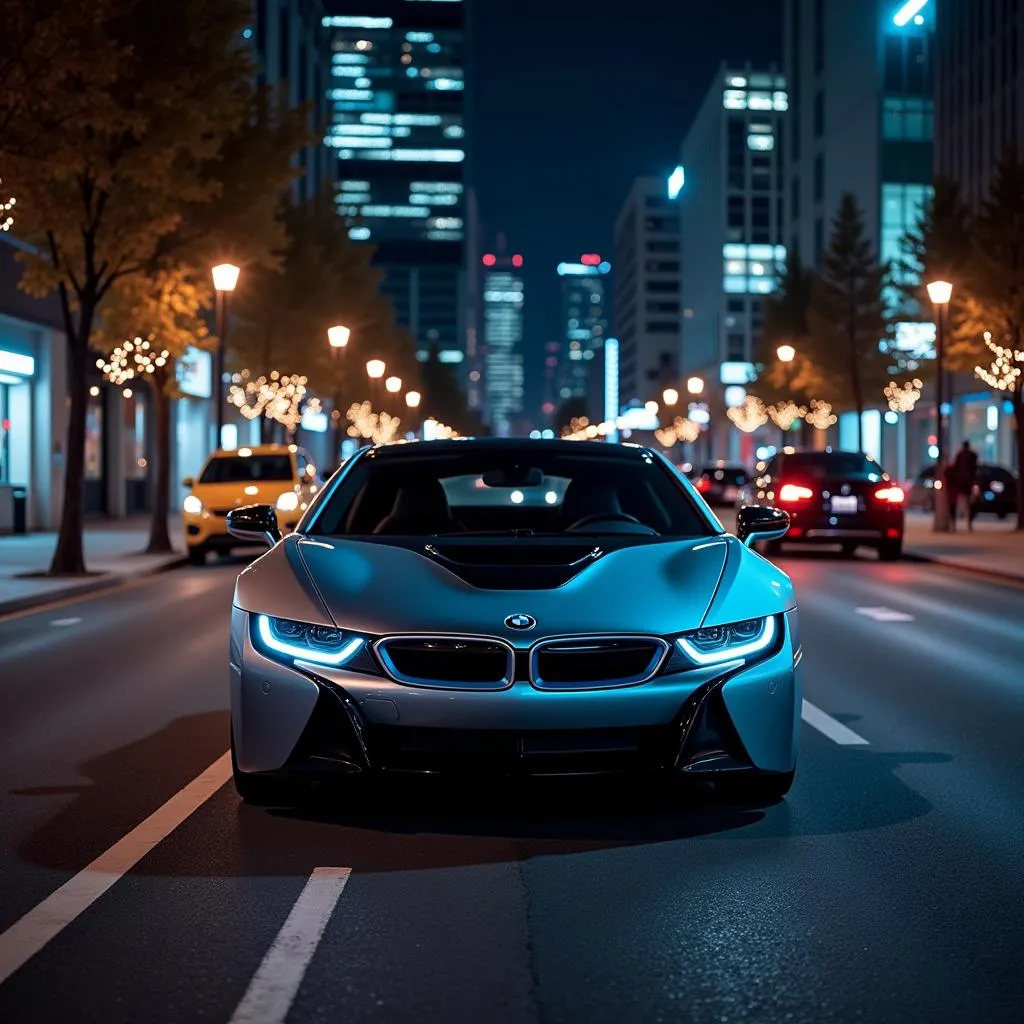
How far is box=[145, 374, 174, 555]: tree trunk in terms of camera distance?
26.4 metres

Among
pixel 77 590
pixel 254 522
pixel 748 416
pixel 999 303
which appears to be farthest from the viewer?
pixel 748 416

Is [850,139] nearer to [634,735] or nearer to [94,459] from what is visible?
[94,459]

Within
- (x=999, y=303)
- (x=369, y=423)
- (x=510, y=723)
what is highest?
(x=999, y=303)

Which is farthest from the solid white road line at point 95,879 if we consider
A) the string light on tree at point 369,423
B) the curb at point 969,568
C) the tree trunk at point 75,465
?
the string light on tree at point 369,423

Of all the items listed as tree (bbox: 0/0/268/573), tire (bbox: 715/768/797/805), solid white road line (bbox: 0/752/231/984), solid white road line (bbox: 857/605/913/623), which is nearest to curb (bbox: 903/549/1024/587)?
solid white road line (bbox: 857/605/913/623)

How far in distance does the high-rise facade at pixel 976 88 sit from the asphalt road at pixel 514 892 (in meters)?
56.1

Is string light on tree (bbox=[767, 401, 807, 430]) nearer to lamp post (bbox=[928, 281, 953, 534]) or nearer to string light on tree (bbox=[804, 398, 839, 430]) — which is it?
string light on tree (bbox=[804, 398, 839, 430])

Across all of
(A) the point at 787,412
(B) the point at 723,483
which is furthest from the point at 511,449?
(A) the point at 787,412

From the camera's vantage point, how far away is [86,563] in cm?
2350

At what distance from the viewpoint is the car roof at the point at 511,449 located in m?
7.53

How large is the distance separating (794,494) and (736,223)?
114738 millimetres

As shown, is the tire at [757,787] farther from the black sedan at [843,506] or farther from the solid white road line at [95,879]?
the black sedan at [843,506]

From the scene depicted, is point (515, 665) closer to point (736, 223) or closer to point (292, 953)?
point (292, 953)

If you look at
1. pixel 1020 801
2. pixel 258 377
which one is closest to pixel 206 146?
pixel 1020 801
